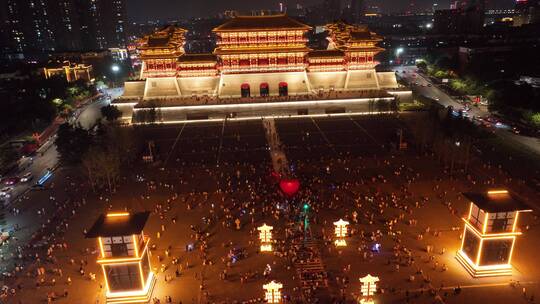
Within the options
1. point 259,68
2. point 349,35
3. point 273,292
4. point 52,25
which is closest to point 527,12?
point 349,35

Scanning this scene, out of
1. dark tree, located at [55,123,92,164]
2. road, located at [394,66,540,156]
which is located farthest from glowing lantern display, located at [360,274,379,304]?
dark tree, located at [55,123,92,164]

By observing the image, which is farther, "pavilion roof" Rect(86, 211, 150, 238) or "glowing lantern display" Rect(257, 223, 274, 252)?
"glowing lantern display" Rect(257, 223, 274, 252)

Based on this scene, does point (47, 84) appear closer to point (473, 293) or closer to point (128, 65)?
point (128, 65)

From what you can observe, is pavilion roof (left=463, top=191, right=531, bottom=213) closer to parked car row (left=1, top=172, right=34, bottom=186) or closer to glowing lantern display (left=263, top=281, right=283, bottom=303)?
glowing lantern display (left=263, top=281, right=283, bottom=303)

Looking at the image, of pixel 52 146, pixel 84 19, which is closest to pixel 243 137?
pixel 52 146

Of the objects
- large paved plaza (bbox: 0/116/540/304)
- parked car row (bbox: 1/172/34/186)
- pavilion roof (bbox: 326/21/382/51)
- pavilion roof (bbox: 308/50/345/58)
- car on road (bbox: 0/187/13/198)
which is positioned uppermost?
pavilion roof (bbox: 326/21/382/51)

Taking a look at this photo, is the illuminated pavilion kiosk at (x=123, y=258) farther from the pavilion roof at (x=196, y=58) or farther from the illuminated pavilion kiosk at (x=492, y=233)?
the pavilion roof at (x=196, y=58)
